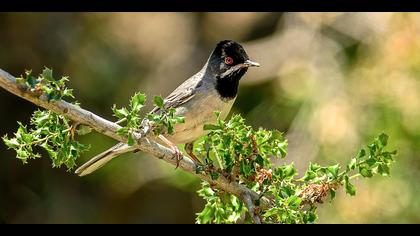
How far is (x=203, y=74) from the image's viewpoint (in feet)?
16.6

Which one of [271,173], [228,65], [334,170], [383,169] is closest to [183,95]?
[228,65]

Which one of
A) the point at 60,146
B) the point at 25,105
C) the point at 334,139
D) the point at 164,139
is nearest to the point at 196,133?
the point at 164,139

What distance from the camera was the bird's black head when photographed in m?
4.83

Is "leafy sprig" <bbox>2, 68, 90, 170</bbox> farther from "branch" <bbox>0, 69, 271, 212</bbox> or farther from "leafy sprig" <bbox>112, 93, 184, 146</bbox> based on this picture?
"leafy sprig" <bbox>112, 93, 184, 146</bbox>

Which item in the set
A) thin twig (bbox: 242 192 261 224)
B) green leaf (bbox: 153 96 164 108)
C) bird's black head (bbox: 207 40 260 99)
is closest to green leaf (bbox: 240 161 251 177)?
thin twig (bbox: 242 192 261 224)

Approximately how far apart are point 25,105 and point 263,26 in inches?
124

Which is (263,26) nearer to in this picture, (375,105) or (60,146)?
(375,105)

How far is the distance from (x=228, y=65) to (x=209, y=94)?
8.7 inches

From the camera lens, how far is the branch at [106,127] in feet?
10.3

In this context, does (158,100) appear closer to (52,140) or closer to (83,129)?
(83,129)

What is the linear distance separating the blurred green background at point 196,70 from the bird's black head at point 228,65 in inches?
76.7

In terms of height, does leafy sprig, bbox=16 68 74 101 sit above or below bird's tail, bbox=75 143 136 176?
below

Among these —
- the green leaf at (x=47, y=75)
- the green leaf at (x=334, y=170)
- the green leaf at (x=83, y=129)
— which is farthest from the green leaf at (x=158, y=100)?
the green leaf at (x=334, y=170)
